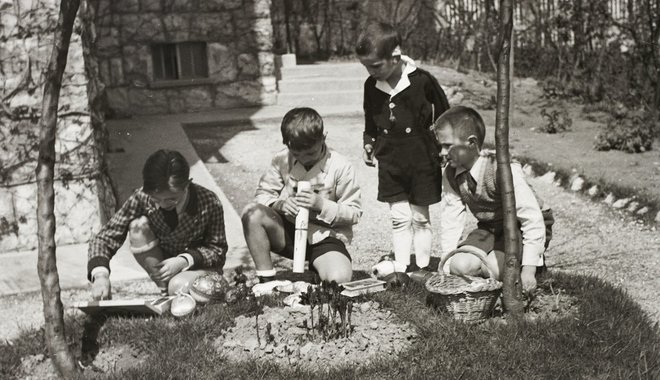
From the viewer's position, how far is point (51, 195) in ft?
12.6

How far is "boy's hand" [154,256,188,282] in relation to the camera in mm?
4848

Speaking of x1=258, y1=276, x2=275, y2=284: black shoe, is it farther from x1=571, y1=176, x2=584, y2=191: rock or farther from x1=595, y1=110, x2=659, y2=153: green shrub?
x1=595, y1=110, x2=659, y2=153: green shrub

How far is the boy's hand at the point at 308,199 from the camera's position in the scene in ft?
15.4

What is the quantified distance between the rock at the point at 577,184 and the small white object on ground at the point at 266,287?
12.1 feet

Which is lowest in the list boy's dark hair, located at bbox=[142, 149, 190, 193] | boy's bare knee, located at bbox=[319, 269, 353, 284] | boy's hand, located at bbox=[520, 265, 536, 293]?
boy's bare knee, located at bbox=[319, 269, 353, 284]

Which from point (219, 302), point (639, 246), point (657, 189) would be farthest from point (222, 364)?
point (657, 189)

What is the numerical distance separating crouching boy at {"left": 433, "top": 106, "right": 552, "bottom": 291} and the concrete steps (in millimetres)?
6633

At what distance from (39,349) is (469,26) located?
33.6 feet

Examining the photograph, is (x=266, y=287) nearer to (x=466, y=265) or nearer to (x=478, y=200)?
(x=466, y=265)

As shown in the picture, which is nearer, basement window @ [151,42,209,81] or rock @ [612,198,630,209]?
rock @ [612,198,630,209]

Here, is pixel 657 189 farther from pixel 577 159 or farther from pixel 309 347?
pixel 309 347

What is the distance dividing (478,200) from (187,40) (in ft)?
25.1

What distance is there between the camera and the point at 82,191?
648 centimetres

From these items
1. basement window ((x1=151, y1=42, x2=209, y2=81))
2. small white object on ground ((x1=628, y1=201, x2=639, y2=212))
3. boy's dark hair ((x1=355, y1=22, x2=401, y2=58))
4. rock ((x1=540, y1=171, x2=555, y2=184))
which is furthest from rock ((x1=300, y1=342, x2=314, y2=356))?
basement window ((x1=151, y1=42, x2=209, y2=81))
